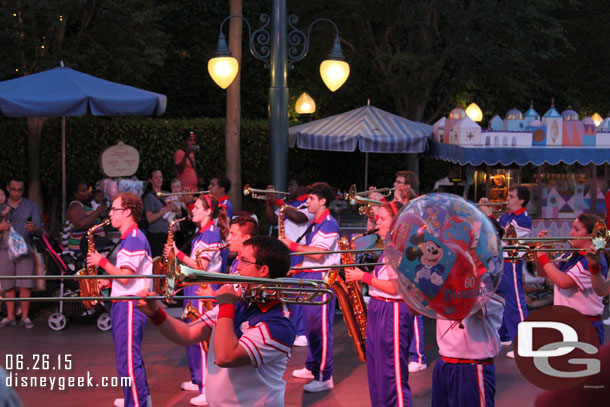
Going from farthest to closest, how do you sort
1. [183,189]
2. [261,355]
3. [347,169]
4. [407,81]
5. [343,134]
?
[347,169], [407,81], [343,134], [183,189], [261,355]

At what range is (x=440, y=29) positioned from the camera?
56.2 ft

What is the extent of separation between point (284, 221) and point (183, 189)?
295cm

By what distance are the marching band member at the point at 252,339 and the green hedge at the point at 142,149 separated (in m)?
12.2

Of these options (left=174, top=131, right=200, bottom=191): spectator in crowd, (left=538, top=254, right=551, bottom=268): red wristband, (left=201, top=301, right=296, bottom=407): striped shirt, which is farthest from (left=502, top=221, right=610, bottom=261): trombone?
(left=174, top=131, right=200, bottom=191): spectator in crowd

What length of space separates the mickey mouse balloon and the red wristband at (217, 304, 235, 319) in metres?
0.75

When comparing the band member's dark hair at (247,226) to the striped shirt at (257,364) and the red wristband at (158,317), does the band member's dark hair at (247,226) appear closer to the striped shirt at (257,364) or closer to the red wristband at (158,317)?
the striped shirt at (257,364)

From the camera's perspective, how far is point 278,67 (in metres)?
11.0

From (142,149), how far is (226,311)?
13.1m

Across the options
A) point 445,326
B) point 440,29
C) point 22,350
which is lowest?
point 22,350

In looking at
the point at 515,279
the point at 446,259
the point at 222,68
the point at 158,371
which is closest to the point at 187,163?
the point at 222,68

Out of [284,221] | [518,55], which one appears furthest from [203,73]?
[284,221]

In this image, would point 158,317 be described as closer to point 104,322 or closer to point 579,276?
point 579,276

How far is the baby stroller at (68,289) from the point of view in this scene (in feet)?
30.6

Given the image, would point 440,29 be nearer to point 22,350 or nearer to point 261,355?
point 22,350
